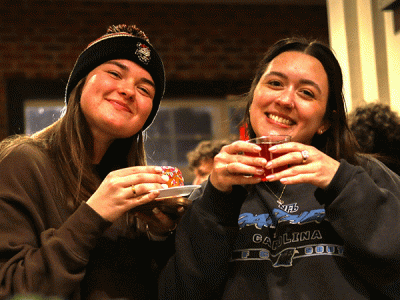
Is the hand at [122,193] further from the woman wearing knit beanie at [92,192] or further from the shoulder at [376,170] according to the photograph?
the shoulder at [376,170]

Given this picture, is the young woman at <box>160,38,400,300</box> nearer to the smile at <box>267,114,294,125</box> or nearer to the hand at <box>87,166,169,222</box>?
the smile at <box>267,114,294,125</box>

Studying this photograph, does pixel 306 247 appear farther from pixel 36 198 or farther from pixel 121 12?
pixel 121 12

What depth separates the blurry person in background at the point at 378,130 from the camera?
233 centimetres

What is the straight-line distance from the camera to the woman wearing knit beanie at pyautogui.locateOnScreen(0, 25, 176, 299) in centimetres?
133

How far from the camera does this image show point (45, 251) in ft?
4.33

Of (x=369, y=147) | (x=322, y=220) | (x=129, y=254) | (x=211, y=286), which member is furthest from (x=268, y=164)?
(x=369, y=147)

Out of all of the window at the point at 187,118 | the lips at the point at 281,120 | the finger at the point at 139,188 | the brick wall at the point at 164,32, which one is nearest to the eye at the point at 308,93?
the lips at the point at 281,120

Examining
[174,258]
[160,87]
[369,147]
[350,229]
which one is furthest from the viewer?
[369,147]

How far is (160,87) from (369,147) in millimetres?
1147

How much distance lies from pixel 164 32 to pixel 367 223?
484cm

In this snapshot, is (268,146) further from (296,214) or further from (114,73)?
(114,73)

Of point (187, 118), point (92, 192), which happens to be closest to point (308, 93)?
point (92, 192)

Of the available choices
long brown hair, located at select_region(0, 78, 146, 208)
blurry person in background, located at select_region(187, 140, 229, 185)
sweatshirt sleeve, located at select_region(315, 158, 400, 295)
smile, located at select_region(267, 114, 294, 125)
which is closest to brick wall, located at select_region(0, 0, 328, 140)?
blurry person in background, located at select_region(187, 140, 229, 185)

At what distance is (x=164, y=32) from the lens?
572 centimetres
